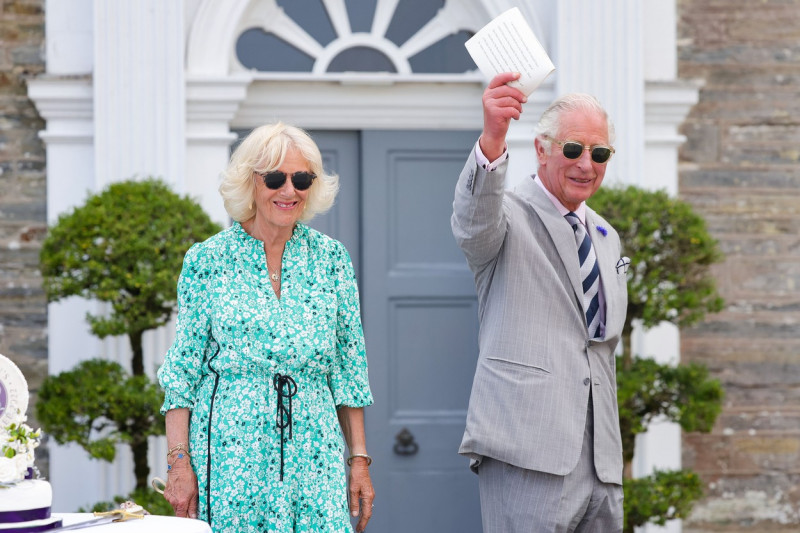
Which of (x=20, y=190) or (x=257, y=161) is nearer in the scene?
(x=257, y=161)

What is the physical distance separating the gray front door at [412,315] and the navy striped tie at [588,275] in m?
2.58

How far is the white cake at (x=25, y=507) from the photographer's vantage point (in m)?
2.38

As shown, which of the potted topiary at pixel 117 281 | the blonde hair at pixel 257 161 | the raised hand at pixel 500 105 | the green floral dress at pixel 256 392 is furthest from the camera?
the potted topiary at pixel 117 281

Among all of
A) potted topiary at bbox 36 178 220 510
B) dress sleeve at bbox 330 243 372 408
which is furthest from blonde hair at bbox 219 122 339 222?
potted topiary at bbox 36 178 220 510

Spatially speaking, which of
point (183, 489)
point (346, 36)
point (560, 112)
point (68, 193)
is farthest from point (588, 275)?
point (68, 193)

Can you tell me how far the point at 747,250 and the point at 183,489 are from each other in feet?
12.5

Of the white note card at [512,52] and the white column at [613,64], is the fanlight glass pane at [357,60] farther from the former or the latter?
the white note card at [512,52]

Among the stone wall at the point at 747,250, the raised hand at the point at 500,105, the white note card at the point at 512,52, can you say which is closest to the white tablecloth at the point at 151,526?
the raised hand at the point at 500,105

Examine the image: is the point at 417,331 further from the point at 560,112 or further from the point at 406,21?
the point at 560,112

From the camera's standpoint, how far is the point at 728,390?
5852 millimetres

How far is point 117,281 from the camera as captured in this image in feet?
15.2

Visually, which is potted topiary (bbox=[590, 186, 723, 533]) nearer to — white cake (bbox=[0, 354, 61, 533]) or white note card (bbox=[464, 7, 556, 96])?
white note card (bbox=[464, 7, 556, 96])

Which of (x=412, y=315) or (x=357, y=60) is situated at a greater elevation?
(x=357, y=60)

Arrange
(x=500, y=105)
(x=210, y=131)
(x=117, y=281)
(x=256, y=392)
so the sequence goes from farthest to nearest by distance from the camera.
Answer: (x=210, y=131) < (x=117, y=281) < (x=256, y=392) < (x=500, y=105)
